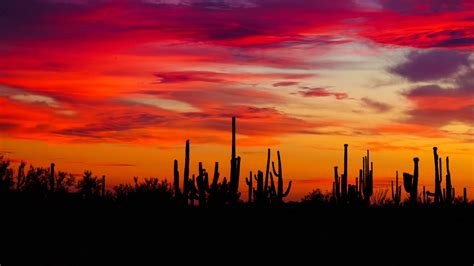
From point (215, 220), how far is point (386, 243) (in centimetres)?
718

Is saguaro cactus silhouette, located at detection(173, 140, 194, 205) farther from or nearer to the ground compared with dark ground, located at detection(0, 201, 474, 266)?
farther from the ground

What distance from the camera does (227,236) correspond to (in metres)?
23.6

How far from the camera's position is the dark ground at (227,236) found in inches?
747

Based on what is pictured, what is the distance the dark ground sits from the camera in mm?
18969

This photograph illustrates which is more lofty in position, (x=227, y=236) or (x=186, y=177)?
(x=186, y=177)

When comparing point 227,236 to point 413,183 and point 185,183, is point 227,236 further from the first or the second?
point 413,183

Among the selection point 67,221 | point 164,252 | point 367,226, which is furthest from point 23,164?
point 164,252

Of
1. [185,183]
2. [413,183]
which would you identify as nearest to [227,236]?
[185,183]

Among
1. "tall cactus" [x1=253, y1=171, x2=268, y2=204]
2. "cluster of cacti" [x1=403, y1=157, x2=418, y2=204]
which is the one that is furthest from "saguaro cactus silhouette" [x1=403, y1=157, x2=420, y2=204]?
"tall cactus" [x1=253, y1=171, x2=268, y2=204]

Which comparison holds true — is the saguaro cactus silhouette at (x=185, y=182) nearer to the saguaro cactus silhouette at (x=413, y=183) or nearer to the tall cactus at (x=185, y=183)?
the tall cactus at (x=185, y=183)

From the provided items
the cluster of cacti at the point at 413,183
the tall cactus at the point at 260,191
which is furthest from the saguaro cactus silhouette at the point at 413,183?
the tall cactus at the point at 260,191

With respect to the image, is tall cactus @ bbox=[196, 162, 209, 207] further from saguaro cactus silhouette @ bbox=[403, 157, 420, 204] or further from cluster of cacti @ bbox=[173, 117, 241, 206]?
saguaro cactus silhouette @ bbox=[403, 157, 420, 204]

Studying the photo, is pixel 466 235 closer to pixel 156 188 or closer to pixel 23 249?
pixel 23 249

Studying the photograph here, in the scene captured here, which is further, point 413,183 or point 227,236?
point 413,183
